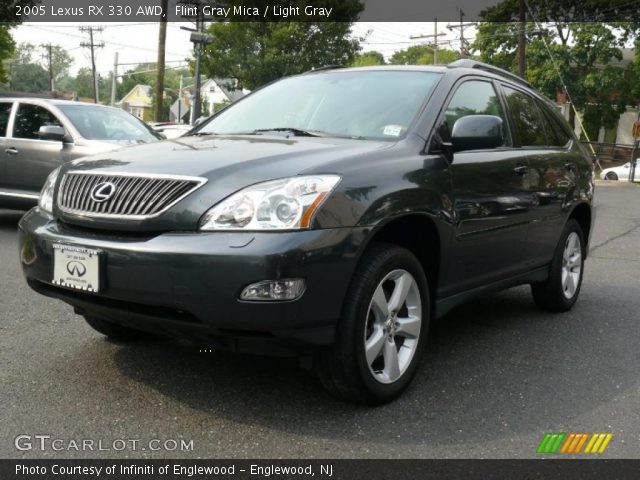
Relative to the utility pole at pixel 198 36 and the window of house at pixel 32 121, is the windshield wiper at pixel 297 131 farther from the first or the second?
the utility pole at pixel 198 36

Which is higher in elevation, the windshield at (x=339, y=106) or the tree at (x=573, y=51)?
the tree at (x=573, y=51)

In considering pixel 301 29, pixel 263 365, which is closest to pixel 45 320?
pixel 263 365

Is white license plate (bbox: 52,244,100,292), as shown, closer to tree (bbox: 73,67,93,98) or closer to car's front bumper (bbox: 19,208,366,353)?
car's front bumper (bbox: 19,208,366,353)

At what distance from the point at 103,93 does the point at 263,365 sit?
506 feet

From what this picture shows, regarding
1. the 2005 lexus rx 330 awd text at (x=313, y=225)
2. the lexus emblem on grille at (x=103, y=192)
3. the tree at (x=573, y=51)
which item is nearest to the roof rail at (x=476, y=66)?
the 2005 lexus rx 330 awd text at (x=313, y=225)

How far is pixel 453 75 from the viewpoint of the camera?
4.12 m

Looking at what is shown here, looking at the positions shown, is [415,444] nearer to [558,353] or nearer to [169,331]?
[169,331]

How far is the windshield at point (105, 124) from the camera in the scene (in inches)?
346

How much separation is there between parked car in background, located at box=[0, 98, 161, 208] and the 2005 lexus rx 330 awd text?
186 inches

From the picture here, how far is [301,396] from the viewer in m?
3.40

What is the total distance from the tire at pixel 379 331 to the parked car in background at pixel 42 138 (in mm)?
5876

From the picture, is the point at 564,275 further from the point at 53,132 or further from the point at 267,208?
the point at 53,132

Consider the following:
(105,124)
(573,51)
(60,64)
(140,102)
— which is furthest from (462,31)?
(60,64)

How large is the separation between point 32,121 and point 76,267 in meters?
6.64
